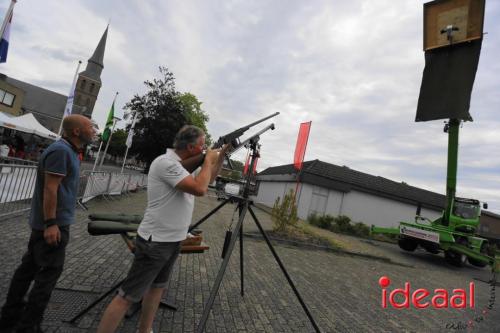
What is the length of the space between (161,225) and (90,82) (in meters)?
84.4

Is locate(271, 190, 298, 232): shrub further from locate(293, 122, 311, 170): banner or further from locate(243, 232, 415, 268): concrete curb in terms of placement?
locate(293, 122, 311, 170): banner

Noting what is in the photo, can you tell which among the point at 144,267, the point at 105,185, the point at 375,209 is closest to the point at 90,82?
the point at 375,209

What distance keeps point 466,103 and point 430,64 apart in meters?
Answer: 1.54

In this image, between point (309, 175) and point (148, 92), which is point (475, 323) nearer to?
point (309, 175)

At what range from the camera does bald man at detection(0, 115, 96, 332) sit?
238 cm

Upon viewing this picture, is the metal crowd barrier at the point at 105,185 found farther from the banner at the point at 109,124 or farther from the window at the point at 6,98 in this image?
the window at the point at 6,98

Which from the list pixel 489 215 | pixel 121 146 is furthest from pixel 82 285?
pixel 121 146

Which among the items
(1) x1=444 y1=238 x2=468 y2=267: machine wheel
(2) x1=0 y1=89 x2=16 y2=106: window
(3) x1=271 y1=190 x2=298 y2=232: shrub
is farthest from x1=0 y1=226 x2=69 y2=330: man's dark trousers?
(2) x1=0 y1=89 x2=16 y2=106: window

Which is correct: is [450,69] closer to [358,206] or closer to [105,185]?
[105,185]

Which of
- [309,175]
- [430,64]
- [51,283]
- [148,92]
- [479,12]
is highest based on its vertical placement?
[148,92]

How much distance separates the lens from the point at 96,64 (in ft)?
241

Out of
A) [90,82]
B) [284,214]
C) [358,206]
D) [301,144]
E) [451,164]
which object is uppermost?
[90,82]

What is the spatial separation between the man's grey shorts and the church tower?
3168 inches

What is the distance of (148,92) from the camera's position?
3136 centimetres
